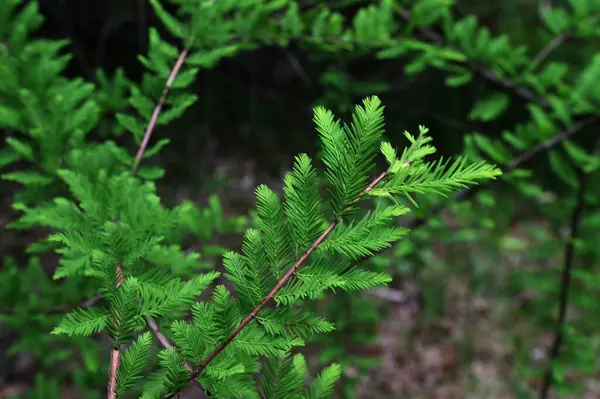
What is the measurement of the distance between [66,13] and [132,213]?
198 cm

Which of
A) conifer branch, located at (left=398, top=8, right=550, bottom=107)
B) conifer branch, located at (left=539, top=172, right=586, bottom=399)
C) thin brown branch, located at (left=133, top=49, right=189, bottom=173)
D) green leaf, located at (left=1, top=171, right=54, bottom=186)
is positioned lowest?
conifer branch, located at (left=539, top=172, right=586, bottom=399)

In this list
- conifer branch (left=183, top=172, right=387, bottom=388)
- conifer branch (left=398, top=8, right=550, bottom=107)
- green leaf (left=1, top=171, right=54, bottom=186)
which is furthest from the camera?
conifer branch (left=398, top=8, right=550, bottom=107)

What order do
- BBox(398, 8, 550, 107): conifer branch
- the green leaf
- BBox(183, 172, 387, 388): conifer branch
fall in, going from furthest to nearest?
BBox(398, 8, 550, 107): conifer branch
the green leaf
BBox(183, 172, 387, 388): conifer branch

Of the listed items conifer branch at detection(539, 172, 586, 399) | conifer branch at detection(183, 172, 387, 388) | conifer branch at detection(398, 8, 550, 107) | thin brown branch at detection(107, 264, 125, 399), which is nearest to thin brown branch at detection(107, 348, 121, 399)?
thin brown branch at detection(107, 264, 125, 399)

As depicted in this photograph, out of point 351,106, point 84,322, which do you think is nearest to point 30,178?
point 84,322

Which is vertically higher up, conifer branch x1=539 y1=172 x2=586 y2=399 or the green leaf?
the green leaf

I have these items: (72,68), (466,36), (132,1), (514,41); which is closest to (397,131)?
(514,41)

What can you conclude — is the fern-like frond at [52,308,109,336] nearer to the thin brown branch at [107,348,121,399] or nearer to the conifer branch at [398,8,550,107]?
the thin brown branch at [107,348,121,399]

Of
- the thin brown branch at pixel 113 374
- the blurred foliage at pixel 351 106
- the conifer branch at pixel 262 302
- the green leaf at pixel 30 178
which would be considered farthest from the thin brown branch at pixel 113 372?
the green leaf at pixel 30 178

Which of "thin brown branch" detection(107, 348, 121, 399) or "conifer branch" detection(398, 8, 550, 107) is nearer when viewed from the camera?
"thin brown branch" detection(107, 348, 121, 399)

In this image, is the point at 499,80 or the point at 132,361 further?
the point at 499,80

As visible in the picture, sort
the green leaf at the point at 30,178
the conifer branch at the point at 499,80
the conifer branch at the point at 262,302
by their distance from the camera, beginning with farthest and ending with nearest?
1. the conifer branch at the point at 499,80
2. the green leaf at the point at 30,178
3. the conifer branch at the point at 262,302

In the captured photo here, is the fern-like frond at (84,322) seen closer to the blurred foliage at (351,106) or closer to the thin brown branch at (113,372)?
the thin brown branch at (113,372)

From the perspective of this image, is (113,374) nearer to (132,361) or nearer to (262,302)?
(132,361)
